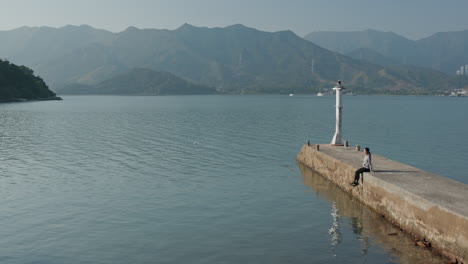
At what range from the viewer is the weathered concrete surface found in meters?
17.5

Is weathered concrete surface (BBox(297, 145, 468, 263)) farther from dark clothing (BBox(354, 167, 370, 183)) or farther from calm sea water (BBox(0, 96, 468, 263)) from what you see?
calm sea water (BBox(0, 96, 468, 263))

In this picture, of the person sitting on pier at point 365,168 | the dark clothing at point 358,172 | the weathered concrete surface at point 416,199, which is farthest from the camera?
the dark clothing at point 358,172

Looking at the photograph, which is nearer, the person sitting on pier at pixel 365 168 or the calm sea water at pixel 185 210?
the calm sea water at pixel 185 210

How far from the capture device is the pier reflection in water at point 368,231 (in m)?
18.4

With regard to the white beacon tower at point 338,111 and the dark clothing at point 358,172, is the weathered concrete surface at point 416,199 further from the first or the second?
the white beacon tower at point 338,111

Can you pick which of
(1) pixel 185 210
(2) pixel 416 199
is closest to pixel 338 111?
(2) pixel 416 199

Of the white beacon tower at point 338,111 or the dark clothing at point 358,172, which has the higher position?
the white beacon tower at point 338,111

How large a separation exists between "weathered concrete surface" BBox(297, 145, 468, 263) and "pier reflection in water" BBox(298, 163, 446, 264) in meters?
0.42

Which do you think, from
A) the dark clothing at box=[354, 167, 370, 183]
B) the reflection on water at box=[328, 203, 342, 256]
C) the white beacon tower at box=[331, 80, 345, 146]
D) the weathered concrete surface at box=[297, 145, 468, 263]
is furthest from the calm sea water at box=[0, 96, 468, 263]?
the white beacon tower at box=[331, 80, 345, 146]

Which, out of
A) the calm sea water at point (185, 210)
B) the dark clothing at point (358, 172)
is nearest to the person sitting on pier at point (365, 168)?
the dark clothing at point (358, 172)

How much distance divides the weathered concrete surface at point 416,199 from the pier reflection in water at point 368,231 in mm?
424

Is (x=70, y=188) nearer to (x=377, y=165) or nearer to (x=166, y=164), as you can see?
(x=166, y=164)

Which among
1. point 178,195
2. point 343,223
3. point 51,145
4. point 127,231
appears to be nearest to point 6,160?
point 51,145

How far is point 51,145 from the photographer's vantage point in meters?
53.8
